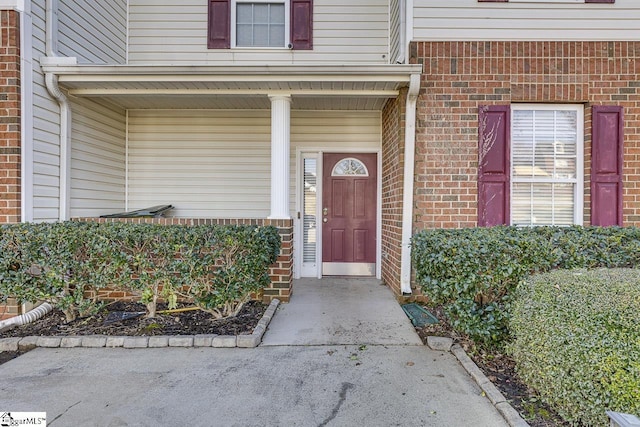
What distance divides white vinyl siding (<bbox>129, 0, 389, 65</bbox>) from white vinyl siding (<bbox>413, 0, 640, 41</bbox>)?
1.24m

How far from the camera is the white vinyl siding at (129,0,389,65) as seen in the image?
567 centimetres

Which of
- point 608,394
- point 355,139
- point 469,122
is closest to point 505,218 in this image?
point 469,122

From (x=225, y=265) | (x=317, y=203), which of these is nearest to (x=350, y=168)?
(x=317, y=203)

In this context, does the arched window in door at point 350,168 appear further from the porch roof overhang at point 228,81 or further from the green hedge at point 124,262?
the green hedge at point 124,262

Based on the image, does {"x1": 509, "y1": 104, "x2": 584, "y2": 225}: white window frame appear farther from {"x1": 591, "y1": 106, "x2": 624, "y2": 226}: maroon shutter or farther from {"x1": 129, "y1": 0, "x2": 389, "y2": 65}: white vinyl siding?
{"x1": 129, "y1": 0, "x2": 389, "y2": 65}: white vinyl siding

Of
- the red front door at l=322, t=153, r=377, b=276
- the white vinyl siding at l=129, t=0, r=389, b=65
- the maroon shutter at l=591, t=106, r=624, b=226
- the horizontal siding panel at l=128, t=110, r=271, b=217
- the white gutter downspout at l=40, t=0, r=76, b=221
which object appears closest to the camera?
the white gutter downspout at l=40, t=0, r=76, b=221

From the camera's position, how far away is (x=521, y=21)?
178 inches

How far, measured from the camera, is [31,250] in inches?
141

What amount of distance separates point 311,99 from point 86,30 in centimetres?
320

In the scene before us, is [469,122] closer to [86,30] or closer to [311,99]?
[311,99]

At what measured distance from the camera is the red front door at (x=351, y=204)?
5.94m

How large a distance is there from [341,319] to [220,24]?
4.82m

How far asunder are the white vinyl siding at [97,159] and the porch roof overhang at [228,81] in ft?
1.06

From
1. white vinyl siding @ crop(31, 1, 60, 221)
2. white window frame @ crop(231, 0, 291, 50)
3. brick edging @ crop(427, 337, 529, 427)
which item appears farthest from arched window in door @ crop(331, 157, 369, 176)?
white vinyl siding @ crop(31, 1, 60, 221)
